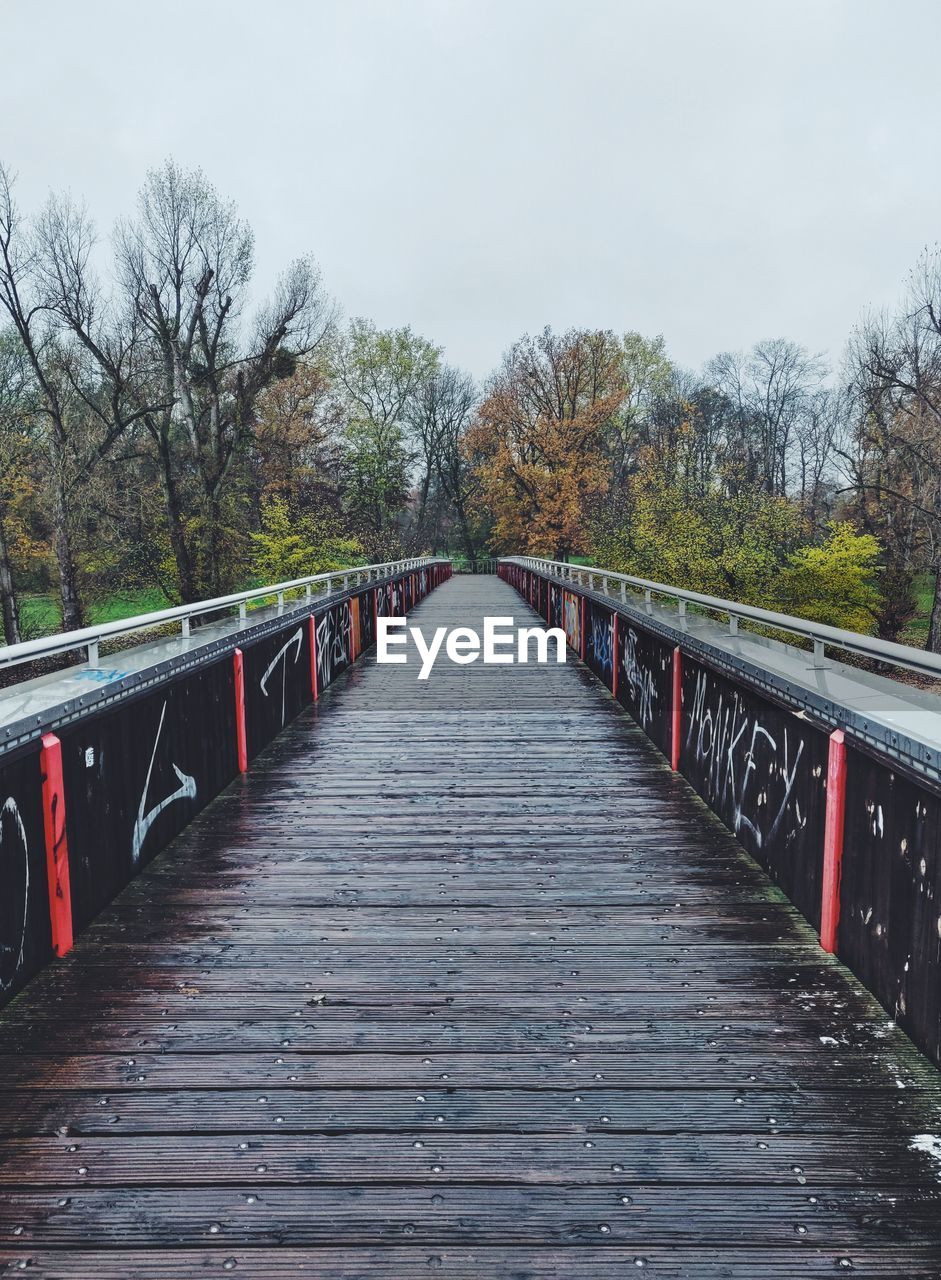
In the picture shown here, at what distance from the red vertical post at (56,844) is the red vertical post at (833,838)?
3044 millimetres

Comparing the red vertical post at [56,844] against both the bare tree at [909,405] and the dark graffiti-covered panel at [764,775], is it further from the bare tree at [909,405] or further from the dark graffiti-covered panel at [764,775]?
the bare tree at [909,405]

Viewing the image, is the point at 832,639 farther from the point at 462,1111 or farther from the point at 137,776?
the point at 137,776

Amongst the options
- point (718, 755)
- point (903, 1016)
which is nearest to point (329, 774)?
point (718, 755)

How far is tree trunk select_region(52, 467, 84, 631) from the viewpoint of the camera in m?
23.6

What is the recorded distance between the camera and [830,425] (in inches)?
1893

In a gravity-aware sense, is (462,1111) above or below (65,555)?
below

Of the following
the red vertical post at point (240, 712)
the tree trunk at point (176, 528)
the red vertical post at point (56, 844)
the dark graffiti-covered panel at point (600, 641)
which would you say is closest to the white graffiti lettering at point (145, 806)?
the red vertical post at point (56, 844)

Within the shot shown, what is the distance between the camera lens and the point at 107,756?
385cm

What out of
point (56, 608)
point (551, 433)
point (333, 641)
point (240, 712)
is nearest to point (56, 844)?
point (240, 712)

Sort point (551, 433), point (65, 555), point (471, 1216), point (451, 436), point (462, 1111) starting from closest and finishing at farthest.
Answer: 1. point (471, 1216)
2. point (462, 1111)
3. point (65, 555)
4. point (551, 433)
5. point (451, 436)

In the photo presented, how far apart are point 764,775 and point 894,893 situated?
1408mm

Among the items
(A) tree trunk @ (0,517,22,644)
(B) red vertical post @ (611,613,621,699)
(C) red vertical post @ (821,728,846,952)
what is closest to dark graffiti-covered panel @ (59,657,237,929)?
(C) red vertical post @ (821,728,846,952)

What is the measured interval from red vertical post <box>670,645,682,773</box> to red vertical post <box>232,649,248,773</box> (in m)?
3.14

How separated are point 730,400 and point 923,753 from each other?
2183 inches
